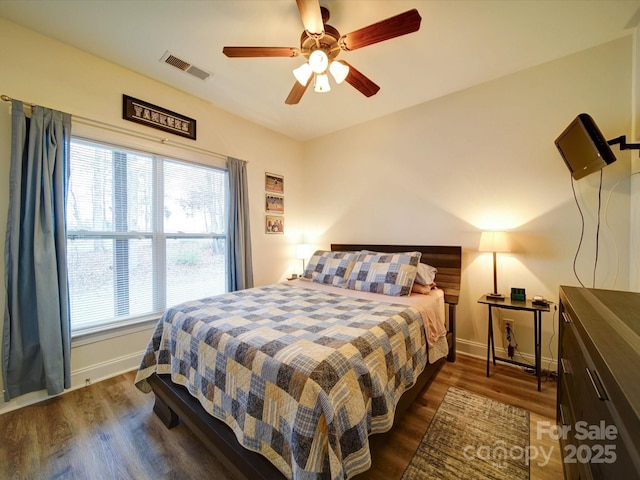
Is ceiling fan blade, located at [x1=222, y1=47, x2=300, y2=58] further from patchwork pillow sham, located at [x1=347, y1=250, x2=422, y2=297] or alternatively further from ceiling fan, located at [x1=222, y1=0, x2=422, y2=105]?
patchwork pillow sham, located at [x1=347, y1=250, x2=422, y2=297]

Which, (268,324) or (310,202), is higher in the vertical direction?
(310,202)

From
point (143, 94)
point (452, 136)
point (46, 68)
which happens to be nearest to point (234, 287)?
point (143, 94)

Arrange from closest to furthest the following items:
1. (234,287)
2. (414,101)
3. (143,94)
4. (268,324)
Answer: (268,324), (143,94), (414,101), (234,287)

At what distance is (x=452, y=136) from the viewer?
9.12 feet

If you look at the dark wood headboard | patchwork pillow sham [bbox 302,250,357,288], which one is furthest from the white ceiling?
patchwork pillow sham [bbox 302,250,357,288]

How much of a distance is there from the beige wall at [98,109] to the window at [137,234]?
7.2 inches

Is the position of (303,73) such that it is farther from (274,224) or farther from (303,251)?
(303,251)

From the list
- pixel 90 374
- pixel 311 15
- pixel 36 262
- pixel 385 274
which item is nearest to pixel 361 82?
pixel 311 15

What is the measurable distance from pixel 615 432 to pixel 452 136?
2809 millimetres

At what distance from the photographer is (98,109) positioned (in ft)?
7.35

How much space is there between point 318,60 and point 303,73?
0.62ft

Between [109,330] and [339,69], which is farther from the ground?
[339,69]

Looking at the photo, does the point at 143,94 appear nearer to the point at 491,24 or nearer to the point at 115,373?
the point at 115,373

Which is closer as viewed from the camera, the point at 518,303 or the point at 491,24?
the point at 491,24
